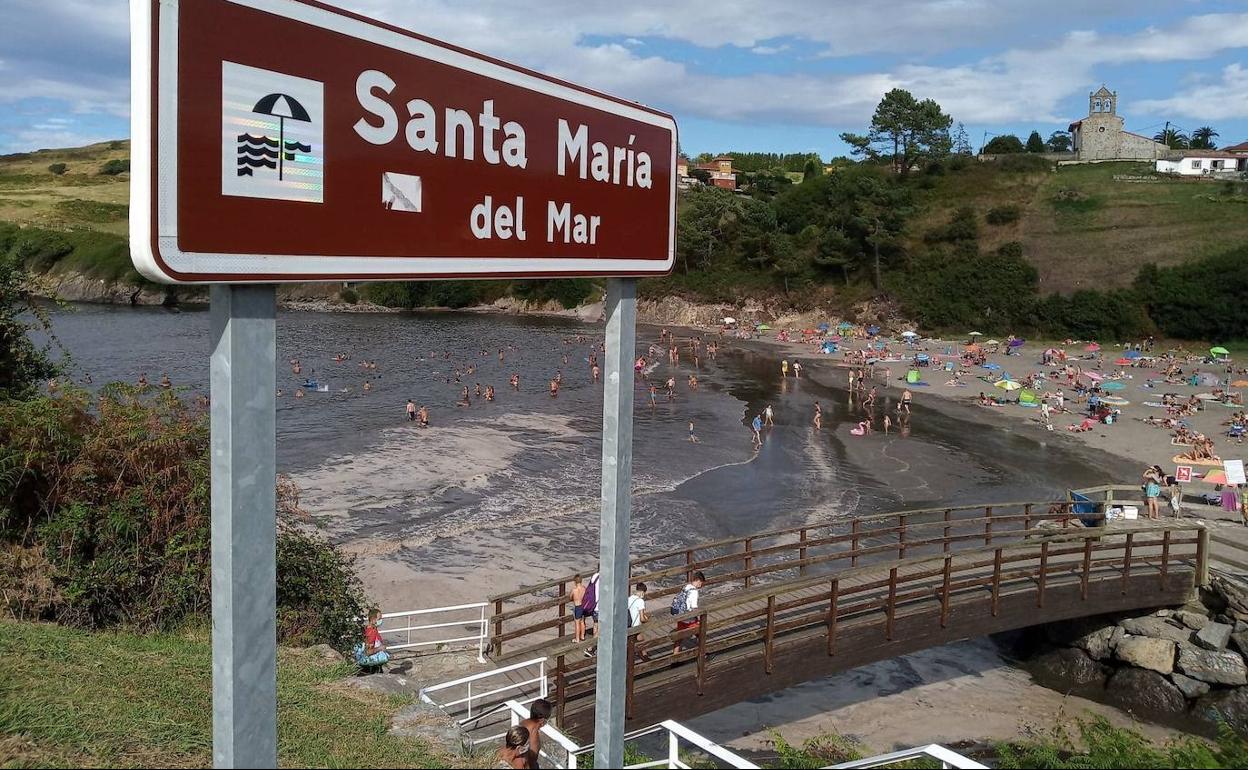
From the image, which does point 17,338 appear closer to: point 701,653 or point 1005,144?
point 701,653

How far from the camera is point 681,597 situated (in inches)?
412

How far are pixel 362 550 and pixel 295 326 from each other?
6354 cm

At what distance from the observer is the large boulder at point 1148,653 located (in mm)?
13281

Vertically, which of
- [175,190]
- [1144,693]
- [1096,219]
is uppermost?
[1096,219]

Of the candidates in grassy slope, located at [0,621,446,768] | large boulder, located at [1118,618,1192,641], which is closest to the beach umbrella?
large boulder, located at [1118,618,1192,641]

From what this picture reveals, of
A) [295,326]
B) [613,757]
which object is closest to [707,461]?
[613,757]

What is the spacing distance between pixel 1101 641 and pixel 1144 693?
966 millimetres

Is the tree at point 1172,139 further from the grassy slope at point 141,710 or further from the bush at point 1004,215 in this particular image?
the grassy slope at point 141,710

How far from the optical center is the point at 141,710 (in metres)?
5.33

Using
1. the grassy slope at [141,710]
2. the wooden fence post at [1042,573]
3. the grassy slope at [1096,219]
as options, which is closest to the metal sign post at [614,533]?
the grassy slope at [141,710]

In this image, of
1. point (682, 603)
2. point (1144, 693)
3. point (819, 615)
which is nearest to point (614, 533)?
point (682, 603)

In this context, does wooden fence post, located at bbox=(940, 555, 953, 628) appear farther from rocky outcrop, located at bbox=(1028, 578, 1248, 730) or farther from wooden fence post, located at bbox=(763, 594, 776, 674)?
rocky outcrop, located at bbox=(1028, 578, 1248, 730)

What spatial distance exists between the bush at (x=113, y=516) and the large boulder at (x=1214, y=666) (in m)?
12.7

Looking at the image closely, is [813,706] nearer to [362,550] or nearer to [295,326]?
[362,550]
